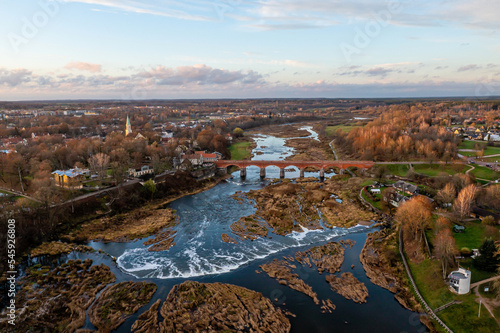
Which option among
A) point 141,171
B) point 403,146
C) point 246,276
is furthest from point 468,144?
point 141,171

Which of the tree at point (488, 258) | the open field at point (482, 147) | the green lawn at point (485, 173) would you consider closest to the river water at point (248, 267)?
the tree at point (488, 258)

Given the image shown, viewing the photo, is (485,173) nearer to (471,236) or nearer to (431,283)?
(471,236)

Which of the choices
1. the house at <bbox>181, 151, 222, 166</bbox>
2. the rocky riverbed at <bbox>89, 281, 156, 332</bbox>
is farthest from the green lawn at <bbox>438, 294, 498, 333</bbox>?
the house at <bbox>181, 151, 222, 166</bbox>

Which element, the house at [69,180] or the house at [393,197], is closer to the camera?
the house at [393,197]

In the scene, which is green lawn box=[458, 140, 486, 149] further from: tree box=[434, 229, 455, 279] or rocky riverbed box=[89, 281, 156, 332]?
rocky riverbed box=[89, 281, 156, 332]

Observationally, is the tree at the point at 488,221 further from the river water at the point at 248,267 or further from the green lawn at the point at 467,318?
the green lawn at the point at 467,318

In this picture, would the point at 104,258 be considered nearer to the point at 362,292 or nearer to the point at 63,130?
the point at 362,292

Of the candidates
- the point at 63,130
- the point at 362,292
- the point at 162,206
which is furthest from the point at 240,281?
the point at 63,130
